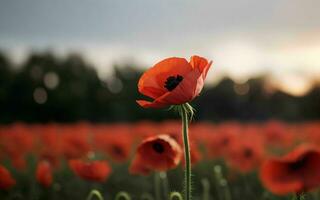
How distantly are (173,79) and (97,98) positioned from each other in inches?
910

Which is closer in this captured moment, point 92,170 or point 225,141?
point 92,170

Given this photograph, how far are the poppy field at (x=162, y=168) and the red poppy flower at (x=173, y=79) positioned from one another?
397 mm

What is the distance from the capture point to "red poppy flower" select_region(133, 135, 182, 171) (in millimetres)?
2686

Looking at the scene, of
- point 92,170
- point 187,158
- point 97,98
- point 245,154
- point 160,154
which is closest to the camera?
point 187,158

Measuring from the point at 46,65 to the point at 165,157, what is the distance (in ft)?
82.4

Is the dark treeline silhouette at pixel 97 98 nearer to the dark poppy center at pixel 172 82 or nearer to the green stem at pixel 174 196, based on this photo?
the green stem at pixel 174 196

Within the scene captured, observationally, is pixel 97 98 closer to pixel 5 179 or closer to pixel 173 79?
pixel 5 179

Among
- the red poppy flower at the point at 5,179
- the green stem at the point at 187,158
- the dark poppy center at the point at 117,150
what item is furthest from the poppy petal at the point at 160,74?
the dark poppy center at the point at 117,150

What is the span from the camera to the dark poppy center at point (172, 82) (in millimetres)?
2221

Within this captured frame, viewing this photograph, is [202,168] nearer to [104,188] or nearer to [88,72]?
[104,188]

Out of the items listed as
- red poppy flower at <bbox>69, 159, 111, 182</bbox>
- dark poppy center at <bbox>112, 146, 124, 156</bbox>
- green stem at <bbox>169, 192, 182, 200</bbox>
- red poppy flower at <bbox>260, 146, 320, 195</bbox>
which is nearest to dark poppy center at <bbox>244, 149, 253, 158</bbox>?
dark poppy center at <bbox>112, 146, 124, 156</bbox>

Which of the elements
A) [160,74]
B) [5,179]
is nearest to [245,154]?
[5,179]

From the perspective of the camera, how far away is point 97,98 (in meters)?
25.2

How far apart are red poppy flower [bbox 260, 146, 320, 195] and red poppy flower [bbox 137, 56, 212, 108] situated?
0.43 metres
